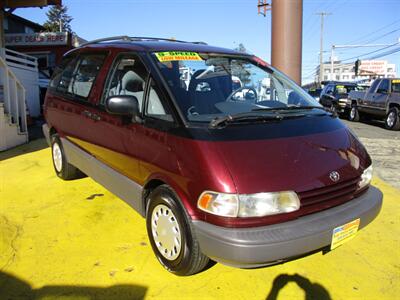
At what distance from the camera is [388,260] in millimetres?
3506

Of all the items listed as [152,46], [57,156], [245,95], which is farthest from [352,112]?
[152,46]

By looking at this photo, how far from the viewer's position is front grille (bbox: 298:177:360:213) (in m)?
2.76

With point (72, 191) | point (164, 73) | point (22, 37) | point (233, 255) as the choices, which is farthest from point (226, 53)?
point (22, 37)

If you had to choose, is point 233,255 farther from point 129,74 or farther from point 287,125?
point 129,74

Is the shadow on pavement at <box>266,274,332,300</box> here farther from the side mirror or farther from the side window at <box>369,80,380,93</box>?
A: the side window at <box>369,80,380,93</box>

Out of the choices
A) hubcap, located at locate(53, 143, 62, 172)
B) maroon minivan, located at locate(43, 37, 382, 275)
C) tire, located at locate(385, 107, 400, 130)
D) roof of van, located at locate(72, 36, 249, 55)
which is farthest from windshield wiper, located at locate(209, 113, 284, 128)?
tire, located at locate(385, 107, 400, 130)

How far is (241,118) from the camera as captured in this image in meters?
3.02

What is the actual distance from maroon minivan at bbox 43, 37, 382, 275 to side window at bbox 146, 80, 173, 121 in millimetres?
12

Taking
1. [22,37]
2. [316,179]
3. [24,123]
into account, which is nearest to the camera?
[316,179]

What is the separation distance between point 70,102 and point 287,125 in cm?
289

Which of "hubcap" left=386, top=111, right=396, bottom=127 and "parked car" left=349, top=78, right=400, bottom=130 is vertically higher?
"parked car" left=349, top=78, right=400, bottom=130

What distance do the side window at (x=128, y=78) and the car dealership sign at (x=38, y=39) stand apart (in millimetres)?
23535

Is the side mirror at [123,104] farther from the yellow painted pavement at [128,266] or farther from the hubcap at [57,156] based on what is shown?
the hubcap at [57,156]

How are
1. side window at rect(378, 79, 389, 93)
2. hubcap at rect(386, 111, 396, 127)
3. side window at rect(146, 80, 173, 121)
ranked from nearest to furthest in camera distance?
1. side window at rect(146, 80, 173, 121)
2. hubcap at rect(386, 111, 396, 127)
3. side window at rect(378, 79, 389, 93)
